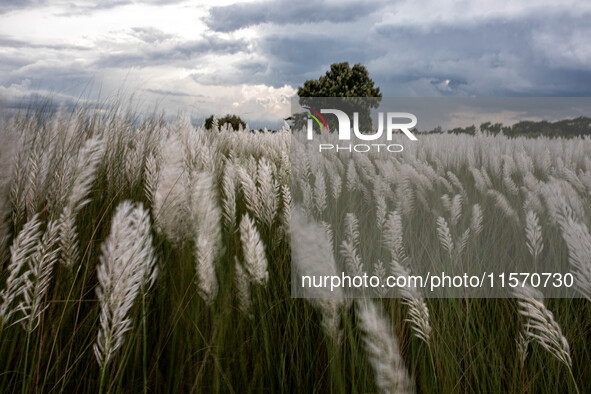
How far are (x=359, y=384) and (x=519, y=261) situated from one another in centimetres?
117

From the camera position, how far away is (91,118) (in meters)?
3.69

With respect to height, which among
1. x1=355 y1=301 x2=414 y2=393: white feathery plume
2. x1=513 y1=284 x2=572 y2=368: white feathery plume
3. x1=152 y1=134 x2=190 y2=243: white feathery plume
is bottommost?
x1=355 y1=301 x2=414 y2=393: white feathery plume

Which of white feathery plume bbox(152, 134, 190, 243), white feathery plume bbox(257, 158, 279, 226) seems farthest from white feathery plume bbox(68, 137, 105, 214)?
white feathery plume bbox(257, 158, 279, 226)

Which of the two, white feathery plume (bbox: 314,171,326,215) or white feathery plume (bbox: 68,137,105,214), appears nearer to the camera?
white feathery plume (bbox: 68,137,105,214)

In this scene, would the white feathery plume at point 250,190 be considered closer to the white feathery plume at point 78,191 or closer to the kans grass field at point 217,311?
the kans grass field at point 217,311

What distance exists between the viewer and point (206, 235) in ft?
3.98

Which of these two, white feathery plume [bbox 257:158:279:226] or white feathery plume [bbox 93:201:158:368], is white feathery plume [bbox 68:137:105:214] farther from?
white feathery plume [bbox 257:158:279:226]

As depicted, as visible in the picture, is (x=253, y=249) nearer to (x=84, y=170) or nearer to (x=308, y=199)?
(x=84, y=170)

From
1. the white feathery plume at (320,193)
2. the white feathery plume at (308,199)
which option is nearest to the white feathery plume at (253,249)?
the white feathery plume at (320,193)

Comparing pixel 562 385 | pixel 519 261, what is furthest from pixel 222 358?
pixel 519 261

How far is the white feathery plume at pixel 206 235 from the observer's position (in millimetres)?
1112

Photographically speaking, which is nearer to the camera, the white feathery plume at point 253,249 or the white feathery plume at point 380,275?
the white feathery plume at point 253,249

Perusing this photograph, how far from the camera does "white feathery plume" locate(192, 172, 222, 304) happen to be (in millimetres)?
1112

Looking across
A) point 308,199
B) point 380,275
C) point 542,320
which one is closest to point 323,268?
point 380,275
